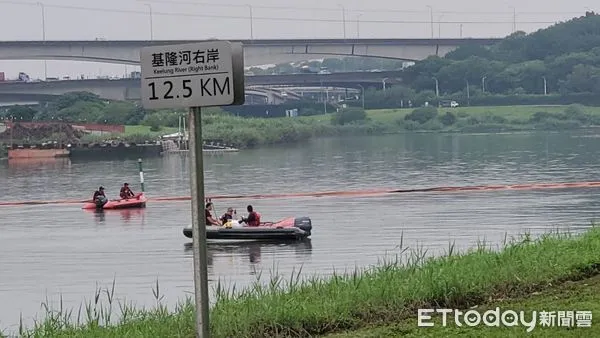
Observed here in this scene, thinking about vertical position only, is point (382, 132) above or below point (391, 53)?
below

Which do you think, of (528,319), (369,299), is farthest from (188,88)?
(369,299)

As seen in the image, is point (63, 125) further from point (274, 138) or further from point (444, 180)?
point (444, 180)

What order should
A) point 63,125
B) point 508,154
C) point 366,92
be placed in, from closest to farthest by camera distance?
1. point 508,154
2. point 63,125
3. point 366,92

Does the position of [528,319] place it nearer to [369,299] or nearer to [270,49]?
[369,299]

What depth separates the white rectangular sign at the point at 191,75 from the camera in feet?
24.4

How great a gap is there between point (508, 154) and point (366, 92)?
61.9 meters

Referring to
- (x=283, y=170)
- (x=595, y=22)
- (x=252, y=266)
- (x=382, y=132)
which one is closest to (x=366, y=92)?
(x=382, y=132)

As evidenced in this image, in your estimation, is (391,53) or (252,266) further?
(391,53)

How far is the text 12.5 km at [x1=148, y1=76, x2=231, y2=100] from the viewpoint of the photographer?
7.46 metres

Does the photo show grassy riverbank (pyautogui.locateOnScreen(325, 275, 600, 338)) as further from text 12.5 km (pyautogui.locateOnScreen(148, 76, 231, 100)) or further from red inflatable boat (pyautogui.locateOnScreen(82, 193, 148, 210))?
red inflatable boat (pyautogui.locateOnScreen(82, 193, 148, 210))

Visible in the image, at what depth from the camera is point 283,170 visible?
222 ft

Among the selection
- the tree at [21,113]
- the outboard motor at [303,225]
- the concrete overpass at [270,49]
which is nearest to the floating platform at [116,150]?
the concrete overpass at [270,49]

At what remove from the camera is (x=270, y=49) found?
114500 mm

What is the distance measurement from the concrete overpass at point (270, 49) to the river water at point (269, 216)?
21.6 meters
